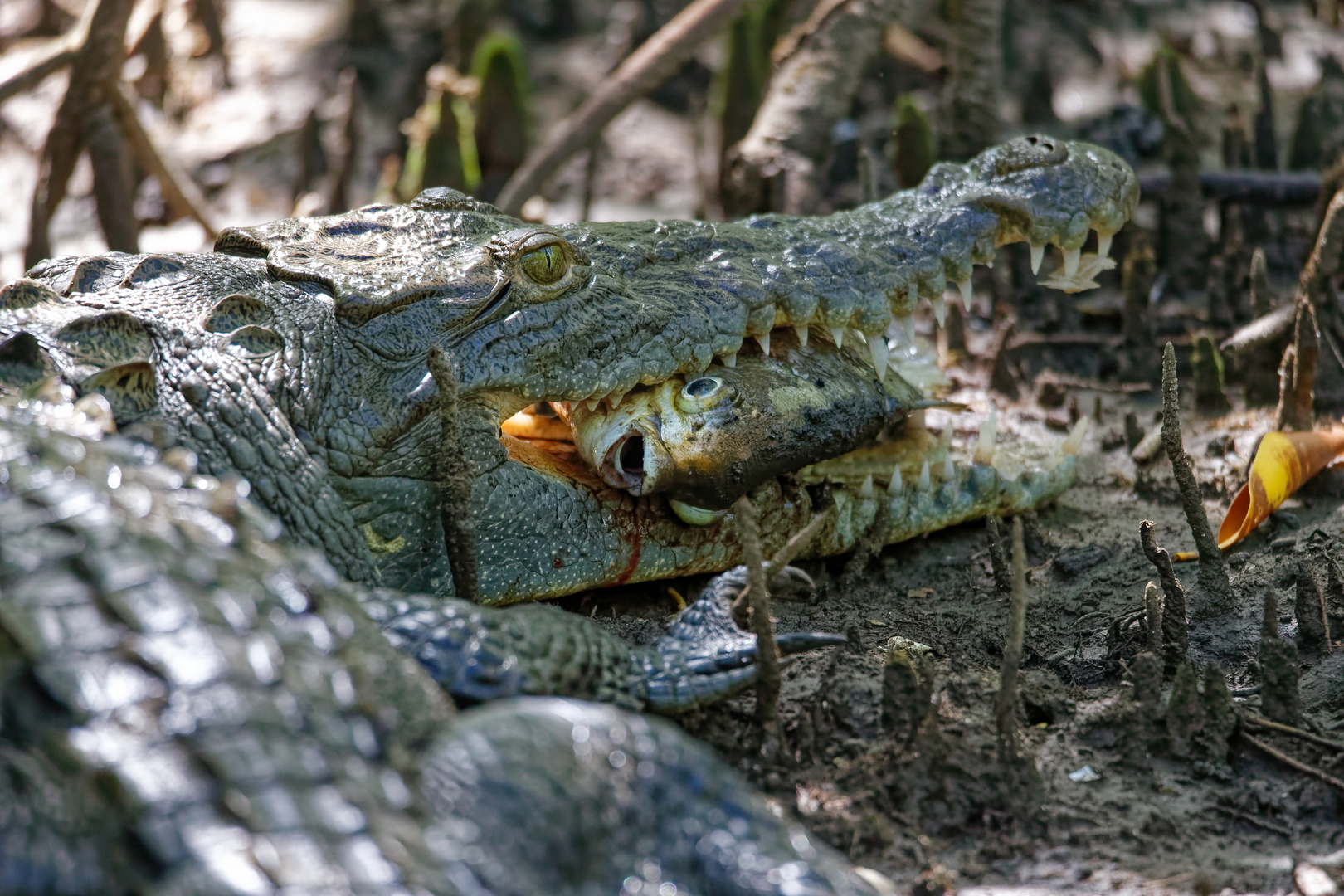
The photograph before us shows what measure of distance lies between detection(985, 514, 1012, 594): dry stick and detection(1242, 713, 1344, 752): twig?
2.93ft

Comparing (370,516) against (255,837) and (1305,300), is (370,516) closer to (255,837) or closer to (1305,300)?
(255,837)

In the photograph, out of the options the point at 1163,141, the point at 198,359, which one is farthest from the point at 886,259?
the point at 1163,141

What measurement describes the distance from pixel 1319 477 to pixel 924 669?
1931 millimetres

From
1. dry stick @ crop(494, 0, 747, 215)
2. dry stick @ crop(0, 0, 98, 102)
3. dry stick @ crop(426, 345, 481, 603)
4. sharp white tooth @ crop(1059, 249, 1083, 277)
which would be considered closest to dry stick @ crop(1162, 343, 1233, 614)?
sharp white tooth @ crop(1059, 249, 1083, 277)

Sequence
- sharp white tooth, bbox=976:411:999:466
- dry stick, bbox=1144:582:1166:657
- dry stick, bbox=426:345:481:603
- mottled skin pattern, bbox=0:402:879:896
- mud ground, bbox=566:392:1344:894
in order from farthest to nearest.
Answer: sharp white tooth, bbox=976:411:999:466 < dry stick, bbox=426:345:481:603 < dry stick, bbox=1144:582:1166:657 < mud ground, bbox=566:392:1344:894 < mottled skin pattern, bbox=0:402:879:896

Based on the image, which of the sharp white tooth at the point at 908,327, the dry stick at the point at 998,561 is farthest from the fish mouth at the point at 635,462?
the dry stick at the point at 998,561

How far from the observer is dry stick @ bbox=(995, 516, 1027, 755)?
2342mm

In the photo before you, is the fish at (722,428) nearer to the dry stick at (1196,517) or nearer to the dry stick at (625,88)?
Result: the dry stick at (1196,517)

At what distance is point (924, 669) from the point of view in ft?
8.46

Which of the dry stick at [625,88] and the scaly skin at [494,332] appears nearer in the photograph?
the scaly skin at [494,332]

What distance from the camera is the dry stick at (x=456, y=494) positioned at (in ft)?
9.45

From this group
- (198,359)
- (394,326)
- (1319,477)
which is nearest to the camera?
(198,359)

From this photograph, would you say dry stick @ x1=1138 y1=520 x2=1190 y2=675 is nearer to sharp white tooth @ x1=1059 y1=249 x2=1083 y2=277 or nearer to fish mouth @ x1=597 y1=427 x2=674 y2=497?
sharp white tooth @ x1=1059 y1=249 x2=1083 y2=277

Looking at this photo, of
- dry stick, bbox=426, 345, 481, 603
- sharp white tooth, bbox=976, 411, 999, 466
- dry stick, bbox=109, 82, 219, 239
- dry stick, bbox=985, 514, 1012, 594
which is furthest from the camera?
dry stick, bbox=109, 82, 219, 239
